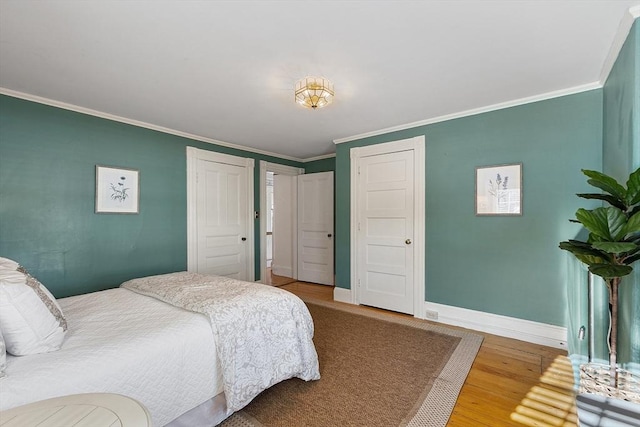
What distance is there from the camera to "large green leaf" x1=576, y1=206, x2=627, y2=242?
1.37 meters

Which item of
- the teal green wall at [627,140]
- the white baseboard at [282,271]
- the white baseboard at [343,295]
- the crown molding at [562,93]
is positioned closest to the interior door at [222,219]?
the white baseboard at [282,271]

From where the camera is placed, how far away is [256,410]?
70.4 inches

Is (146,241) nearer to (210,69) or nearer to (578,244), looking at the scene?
(210,69)

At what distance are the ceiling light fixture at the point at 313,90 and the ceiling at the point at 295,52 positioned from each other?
0.19 feet

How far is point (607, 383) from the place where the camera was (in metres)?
1.43

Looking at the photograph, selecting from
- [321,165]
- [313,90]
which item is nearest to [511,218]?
[313,90]

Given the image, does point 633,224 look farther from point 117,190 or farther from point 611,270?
point 117,190

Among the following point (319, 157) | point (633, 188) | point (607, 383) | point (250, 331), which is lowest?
point (607, 383)

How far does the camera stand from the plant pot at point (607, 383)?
132 cm

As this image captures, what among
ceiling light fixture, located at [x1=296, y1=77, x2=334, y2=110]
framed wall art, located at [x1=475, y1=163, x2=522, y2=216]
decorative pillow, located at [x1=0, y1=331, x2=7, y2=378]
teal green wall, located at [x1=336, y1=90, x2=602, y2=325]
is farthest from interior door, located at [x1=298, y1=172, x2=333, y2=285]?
decorative pillow, located at [x1=0, y1=331, x2=7, y2=378]

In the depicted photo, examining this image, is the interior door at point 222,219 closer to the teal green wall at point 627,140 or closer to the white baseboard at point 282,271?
the white baseboard at point 282,271

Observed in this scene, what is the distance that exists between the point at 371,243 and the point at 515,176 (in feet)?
5.80

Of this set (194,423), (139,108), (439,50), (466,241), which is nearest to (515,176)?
(466,241)

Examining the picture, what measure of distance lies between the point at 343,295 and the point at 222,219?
210cm
